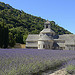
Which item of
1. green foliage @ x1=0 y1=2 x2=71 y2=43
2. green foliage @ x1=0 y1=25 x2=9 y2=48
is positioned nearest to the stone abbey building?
green foliage @ x1=0 y1=25 x2=9 y2=48

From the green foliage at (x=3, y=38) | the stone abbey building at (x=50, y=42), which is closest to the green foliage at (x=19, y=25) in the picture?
the stone abbey building at (x=50, y=42)

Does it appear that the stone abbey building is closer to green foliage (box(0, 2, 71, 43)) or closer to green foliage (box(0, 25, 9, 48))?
green foliage (box(0, 25, 9, 48))

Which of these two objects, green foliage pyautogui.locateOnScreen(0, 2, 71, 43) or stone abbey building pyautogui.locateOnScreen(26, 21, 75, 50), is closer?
stone abbey building pyautogui.locateOnScreen(26, 21, 75, 50)

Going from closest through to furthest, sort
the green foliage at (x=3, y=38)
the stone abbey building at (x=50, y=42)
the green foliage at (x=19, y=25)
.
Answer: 1. the green foliage at (x=3, y=38)
2. the stone abbey building at (x=50, y=42)
3. the green foliage at (x=19, y=25)

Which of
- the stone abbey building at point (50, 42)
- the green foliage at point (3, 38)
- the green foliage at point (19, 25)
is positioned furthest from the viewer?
the green foliage at point (19, 25)

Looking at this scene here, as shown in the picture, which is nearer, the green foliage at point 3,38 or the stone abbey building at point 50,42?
the green foliage at point 3,38

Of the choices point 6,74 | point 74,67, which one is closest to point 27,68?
point 6,74

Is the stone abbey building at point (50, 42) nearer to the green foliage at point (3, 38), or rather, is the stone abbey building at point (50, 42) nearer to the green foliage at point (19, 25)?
the green foliage at point (3, 38)

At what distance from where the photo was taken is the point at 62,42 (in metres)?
32.7

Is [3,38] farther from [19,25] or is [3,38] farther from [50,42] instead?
[19,25]

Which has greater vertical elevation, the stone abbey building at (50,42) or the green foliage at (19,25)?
the green foliage at (19,25)

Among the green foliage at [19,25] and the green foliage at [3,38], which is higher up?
the green foliage at [19,25]

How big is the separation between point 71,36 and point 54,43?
464cm

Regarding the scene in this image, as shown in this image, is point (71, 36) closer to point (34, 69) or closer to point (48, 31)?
point (48, 31)
